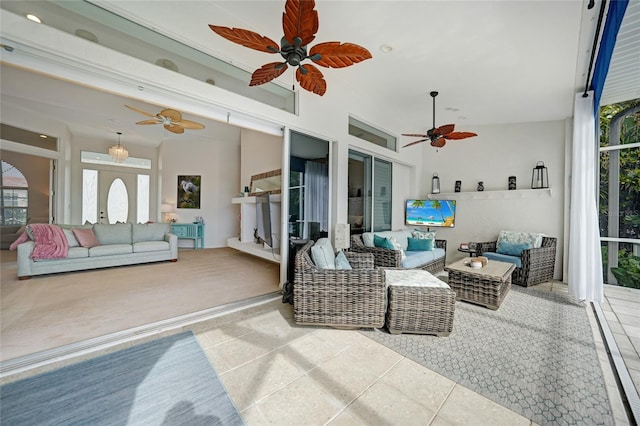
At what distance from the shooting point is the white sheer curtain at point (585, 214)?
342 centimetres

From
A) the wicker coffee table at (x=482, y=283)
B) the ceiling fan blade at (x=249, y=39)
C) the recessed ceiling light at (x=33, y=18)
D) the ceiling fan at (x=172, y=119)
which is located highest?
the ceiling fan at (x=172, y=119)

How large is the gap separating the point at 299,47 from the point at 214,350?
254 cm

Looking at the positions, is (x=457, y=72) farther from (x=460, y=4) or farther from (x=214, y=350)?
(x=214, y=350)

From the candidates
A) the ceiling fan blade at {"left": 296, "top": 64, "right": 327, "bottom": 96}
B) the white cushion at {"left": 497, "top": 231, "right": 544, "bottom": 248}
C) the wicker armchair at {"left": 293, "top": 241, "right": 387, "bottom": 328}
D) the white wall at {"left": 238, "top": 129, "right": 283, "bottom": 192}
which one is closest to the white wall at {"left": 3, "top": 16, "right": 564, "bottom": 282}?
the white cushion at {"left": 497, "top": 231, "right": 544, "bottom": 248}

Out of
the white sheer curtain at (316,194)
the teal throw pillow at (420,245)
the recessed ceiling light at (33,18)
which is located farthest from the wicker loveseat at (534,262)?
the recessed ceiling light at (33,18)

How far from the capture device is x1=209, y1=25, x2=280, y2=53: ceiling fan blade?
1656 millimetres

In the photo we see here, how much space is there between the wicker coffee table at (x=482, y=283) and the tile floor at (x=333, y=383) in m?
0.96

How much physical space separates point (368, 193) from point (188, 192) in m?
5.94

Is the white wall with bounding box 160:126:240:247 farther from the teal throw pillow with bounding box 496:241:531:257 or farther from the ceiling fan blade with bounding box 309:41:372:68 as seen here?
the teal throw pillow with bounding box 496:241:531:257

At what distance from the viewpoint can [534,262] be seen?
13.4 feet

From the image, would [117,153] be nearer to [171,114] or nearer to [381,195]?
[171,114]

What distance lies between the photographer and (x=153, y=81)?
2379mm

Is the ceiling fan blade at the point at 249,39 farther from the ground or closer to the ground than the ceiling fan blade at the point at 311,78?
farther from the ground

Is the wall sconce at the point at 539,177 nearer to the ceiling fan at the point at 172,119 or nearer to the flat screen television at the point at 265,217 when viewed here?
the flat screen television at the point at 265,217
